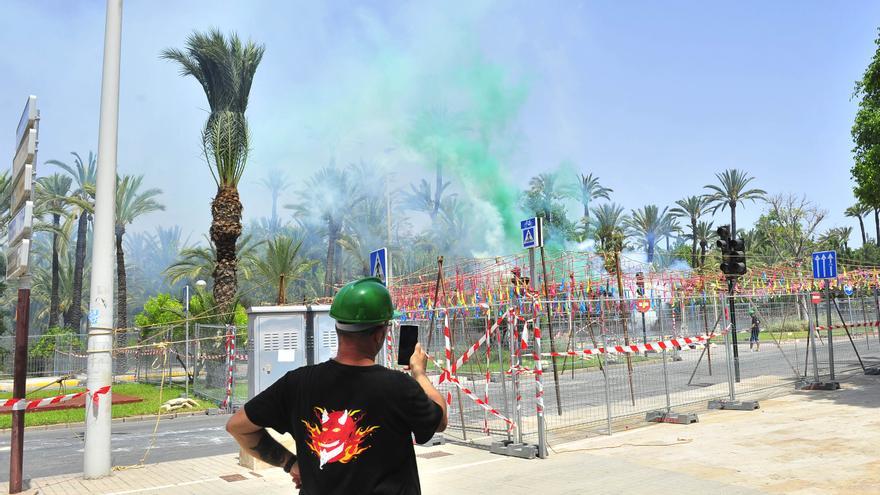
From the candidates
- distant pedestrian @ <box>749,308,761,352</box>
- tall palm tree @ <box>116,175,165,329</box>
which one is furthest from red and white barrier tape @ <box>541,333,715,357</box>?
tall palm tree @ <box>116,175,165,329</box>

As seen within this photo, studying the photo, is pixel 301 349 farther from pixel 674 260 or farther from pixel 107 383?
pixel 674 260

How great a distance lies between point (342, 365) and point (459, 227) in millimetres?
61205

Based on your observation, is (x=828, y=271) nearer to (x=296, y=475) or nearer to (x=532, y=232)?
(x=532, y=232)

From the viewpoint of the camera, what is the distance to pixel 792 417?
38.1ft

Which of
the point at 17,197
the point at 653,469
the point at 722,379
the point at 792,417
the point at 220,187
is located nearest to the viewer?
the point at 653,469

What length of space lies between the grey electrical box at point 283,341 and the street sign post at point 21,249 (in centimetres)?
332

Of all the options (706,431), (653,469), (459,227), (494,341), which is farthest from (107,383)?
(459,227)

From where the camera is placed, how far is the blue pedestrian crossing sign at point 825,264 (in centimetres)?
1535

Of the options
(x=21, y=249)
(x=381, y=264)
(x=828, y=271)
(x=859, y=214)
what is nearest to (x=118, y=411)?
(x=21, y=249)

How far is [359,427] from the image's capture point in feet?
7.86

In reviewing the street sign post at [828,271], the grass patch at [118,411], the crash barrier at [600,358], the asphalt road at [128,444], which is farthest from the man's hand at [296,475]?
the street sign post at [828,271]

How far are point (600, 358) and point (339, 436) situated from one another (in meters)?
11.5

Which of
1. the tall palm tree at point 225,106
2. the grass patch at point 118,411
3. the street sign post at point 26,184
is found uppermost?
the tall palm tree at point 225,106

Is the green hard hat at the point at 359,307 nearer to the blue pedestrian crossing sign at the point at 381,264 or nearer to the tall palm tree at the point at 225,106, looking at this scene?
the blue pedestrian crossing sign at the point at 381,264
